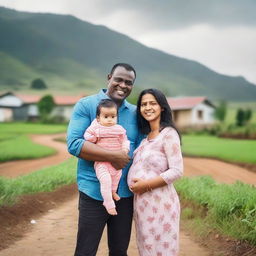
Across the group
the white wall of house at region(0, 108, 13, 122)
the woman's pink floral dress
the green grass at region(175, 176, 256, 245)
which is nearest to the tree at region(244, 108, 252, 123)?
the white wall of house at region(0, 108, 13, 122)

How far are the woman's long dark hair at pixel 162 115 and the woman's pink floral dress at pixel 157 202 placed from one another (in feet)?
0.27

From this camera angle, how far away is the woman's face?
109 inches

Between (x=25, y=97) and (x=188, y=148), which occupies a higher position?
(x=25, y=97)

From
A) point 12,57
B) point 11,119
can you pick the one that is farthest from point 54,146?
point 12,57

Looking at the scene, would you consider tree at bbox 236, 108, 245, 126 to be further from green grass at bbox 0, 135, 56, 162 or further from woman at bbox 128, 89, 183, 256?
woman at bbox 128, 89, 183, 256

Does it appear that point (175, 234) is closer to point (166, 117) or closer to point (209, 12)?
point (166, 117)

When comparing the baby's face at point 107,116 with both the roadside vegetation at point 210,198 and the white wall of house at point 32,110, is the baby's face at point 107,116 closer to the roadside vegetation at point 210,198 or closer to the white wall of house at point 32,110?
the roadside vegetation at point 210,198

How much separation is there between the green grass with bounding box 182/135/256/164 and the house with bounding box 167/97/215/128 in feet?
4.57

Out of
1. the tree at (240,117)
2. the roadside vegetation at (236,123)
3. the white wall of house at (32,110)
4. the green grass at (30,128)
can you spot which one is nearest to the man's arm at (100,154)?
the green grass at (30,128)

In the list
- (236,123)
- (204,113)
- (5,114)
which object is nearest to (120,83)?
(5,114)

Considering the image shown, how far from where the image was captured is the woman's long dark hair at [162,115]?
9.10 ft

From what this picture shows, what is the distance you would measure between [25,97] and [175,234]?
345 inches

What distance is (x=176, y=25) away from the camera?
10.8 meters

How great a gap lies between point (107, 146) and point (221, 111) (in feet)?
39.7
